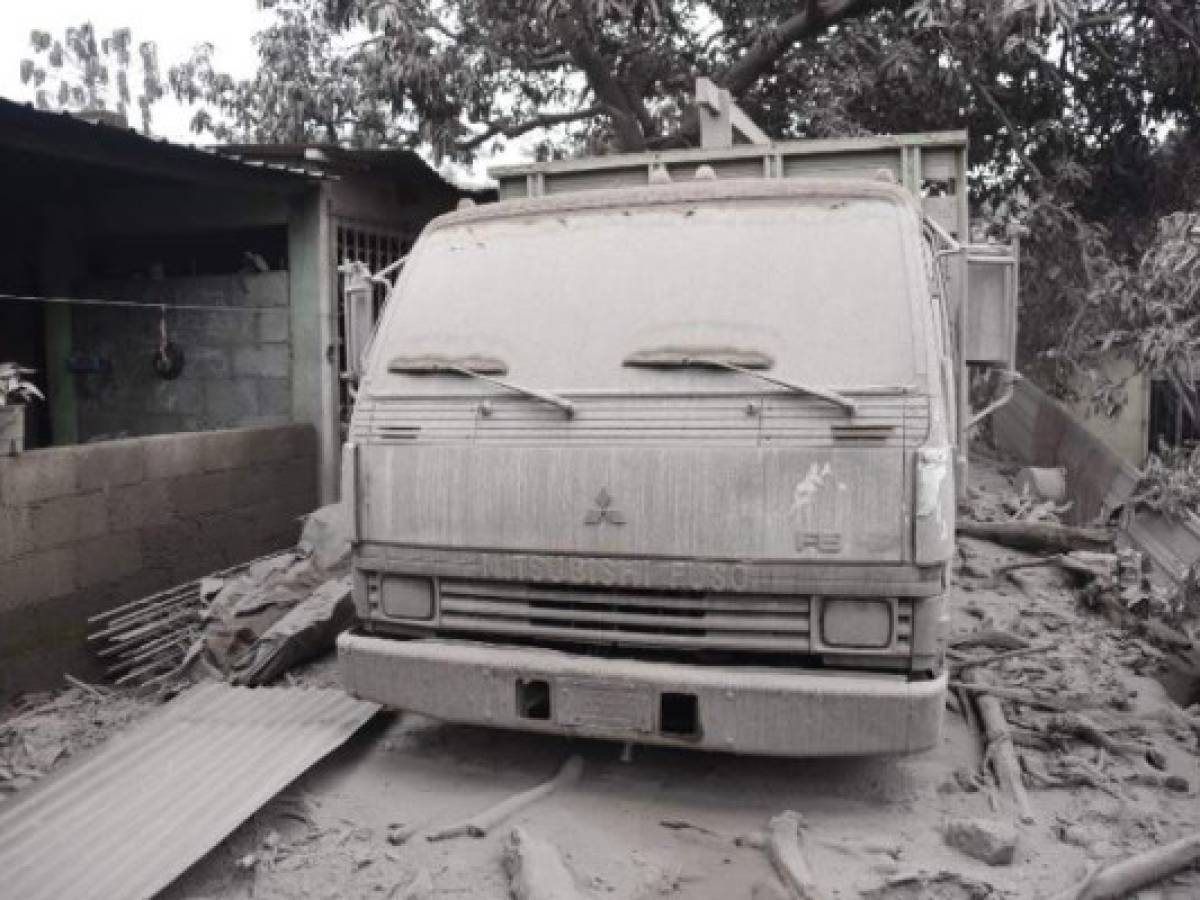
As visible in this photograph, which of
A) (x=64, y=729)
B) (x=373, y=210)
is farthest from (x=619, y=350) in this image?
(x=373, y=210)

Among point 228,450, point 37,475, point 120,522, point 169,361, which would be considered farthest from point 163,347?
point 37,475

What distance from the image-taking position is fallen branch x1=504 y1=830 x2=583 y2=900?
10.3 ft

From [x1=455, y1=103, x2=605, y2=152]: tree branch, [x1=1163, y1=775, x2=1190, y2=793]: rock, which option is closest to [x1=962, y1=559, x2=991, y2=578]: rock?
[x1=1163, y1=775, x2=1190, y2=793]: rock

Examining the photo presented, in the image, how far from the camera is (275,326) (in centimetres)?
816

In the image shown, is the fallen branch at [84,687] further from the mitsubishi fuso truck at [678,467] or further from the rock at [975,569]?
the rock at [975,569]

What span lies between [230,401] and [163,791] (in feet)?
16.3

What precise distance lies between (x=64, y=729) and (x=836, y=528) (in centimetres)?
407

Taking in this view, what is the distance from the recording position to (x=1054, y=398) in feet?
39.0

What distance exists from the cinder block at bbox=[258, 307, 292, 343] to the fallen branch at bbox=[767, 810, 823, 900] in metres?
5.76

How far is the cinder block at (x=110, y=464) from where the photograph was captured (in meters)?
Result: 6.11

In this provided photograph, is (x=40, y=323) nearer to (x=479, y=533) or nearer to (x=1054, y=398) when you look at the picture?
(x=479, y=533)

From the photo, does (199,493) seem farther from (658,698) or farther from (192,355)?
(658,698)

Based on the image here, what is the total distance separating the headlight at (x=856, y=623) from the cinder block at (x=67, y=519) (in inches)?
174

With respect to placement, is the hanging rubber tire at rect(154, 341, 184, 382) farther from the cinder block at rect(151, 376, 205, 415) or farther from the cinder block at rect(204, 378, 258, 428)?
the cinder block at rect(204, 378, 258, 428)
